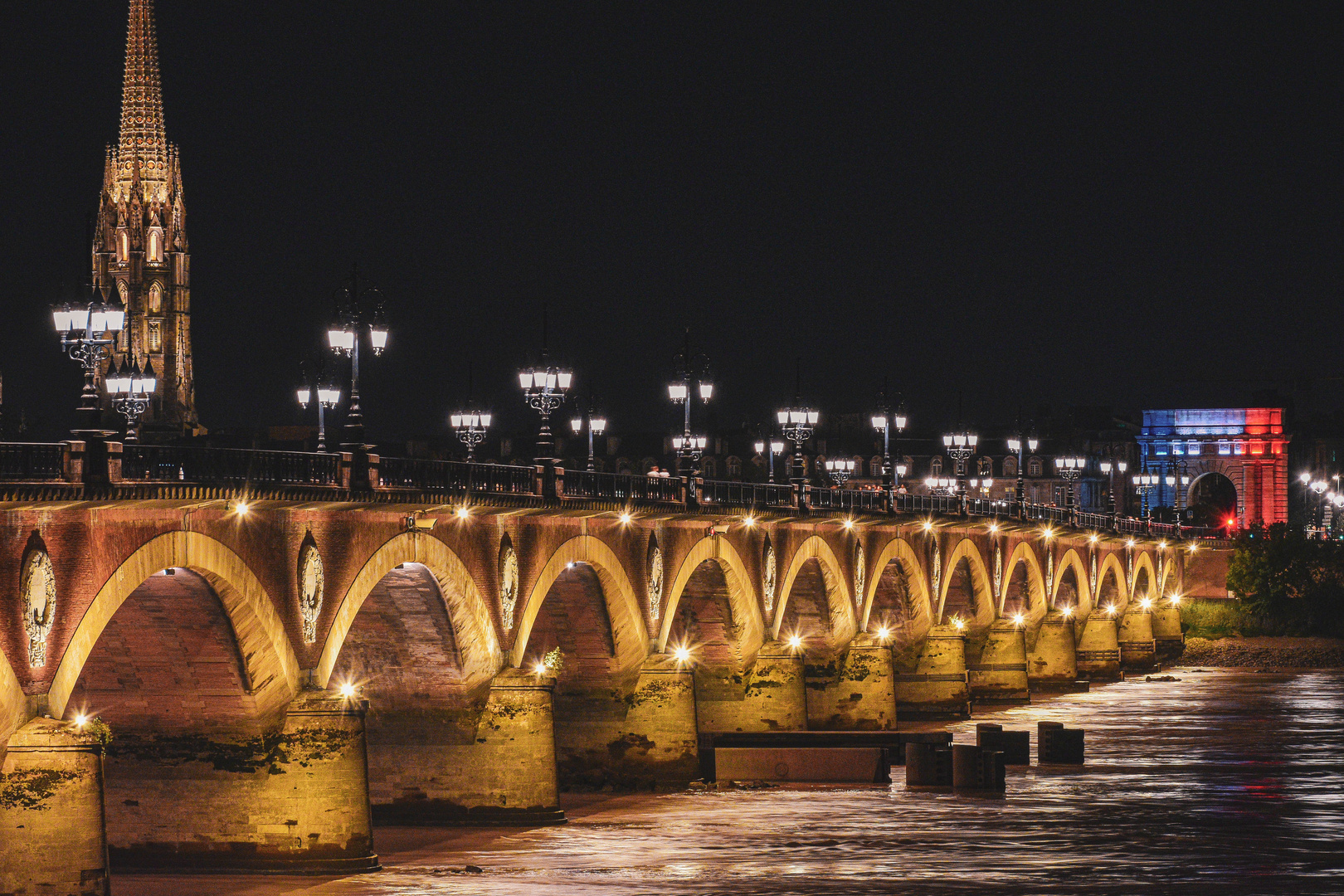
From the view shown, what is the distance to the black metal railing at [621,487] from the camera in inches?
1857

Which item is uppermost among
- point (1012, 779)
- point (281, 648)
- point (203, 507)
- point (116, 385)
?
point (116, 385)

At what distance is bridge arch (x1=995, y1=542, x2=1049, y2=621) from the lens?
303 feet

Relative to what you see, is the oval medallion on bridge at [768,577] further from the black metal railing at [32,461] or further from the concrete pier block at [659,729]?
the black metal railing at [32,461]

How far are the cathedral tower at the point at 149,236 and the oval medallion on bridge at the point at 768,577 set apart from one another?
58.3 ft

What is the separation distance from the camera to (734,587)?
58.1 meters

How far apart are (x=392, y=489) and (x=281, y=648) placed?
4256 millimetres

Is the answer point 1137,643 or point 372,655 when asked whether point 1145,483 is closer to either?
point 1137,643

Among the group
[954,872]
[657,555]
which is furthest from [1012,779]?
[954,872]

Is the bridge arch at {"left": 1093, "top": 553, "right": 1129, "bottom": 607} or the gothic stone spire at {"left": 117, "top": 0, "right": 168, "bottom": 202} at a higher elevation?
the gothic stone spire at {"left": 117, "top": 0, "right": 168, "bottom": 202}

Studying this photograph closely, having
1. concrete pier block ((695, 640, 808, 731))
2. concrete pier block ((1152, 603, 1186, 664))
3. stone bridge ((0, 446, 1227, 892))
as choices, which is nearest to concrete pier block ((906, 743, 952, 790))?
stone bridge ((0, 446, 1227, 892))

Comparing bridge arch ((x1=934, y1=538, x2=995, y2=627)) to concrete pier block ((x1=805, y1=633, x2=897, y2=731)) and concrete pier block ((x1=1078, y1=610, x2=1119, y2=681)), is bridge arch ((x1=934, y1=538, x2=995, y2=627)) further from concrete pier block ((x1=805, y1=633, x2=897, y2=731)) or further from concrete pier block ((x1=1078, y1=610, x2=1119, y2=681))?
concrete pier block ((x1=805, y1=633, x2=897, y2=731))

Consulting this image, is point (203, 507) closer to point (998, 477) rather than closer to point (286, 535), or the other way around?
point (286, 535)

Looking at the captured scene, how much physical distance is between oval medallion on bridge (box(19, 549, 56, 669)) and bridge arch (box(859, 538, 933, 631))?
44.9m

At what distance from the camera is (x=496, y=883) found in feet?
116
